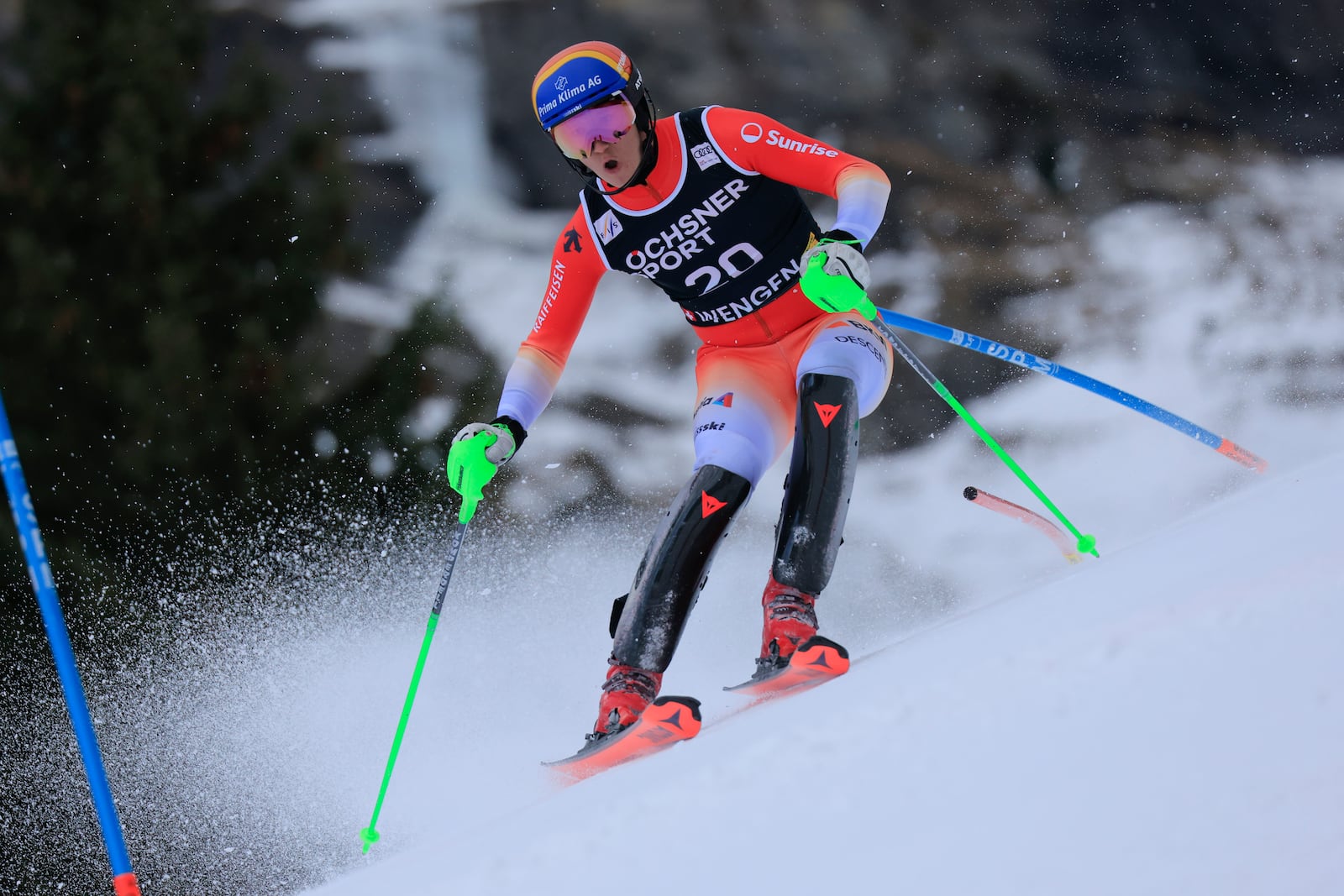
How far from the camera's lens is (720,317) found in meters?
2.64

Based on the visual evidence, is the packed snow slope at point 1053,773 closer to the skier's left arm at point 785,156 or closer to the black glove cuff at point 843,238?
the black glove cuff at point 843,238

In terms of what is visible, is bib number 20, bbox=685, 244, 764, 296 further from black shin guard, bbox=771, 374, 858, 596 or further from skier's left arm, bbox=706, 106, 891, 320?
black shin guard, bbox=771, 374, 858, 596

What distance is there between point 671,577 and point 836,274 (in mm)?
719

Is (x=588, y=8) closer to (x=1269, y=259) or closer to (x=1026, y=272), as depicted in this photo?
(x=1026, y=272)

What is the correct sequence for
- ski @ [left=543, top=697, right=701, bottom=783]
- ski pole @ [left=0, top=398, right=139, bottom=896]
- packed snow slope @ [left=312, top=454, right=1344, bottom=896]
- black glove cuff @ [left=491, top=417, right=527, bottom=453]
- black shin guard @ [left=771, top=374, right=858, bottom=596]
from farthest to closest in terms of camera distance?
black glove cuff @ [left=491, top=417, right=527, bottom=453] → black shin guard @ [left=771, top=374, right=858, bottom=596] → ski @ [left=543, top=697, right=701, bottom=783] → ski pole @ [left=0, top=398, right=139, bottom=896] → packed snow slope @ [left=312, top=454, right=1344, bottom=896]

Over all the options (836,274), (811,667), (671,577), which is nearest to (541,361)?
(671,577)

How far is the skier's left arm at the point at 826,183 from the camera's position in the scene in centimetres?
224

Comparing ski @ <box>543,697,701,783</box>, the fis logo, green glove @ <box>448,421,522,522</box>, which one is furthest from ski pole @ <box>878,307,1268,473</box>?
ski @ <box>543,697,701,783</box>

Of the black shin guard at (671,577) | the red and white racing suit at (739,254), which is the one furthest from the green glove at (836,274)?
the black shin guard at (671,577)

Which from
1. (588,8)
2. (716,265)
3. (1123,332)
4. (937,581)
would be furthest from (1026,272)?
(716,265)

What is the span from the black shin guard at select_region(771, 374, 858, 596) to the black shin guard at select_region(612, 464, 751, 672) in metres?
0.15

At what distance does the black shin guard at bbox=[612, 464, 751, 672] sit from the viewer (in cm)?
227

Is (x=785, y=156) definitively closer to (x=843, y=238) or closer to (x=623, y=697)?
(x=843, y=238)

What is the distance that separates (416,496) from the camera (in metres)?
6.87
